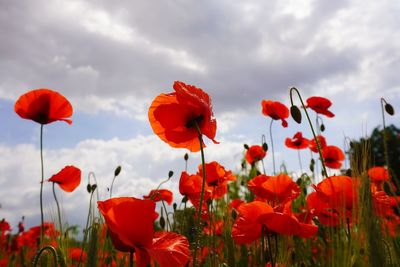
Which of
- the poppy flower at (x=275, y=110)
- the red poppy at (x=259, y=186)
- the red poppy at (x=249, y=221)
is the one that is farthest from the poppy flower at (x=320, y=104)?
the red poppy at (x=249, y=221)

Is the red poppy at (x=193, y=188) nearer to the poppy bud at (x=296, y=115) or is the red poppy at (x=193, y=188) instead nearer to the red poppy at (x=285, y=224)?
the poppy bud at (x=296, y=115)

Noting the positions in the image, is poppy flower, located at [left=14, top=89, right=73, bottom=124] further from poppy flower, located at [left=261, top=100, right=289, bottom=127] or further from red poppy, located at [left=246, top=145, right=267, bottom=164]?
red poppy, located at [left=246, top=145, right=267, bottom=164]

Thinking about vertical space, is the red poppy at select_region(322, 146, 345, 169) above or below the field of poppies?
above

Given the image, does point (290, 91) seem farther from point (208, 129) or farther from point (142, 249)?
point (142, 249)

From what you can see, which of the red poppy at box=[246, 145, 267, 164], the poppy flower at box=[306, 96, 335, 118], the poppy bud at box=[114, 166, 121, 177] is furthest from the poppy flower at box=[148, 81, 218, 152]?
the red poppy at box=[246, 145, 267, 164]

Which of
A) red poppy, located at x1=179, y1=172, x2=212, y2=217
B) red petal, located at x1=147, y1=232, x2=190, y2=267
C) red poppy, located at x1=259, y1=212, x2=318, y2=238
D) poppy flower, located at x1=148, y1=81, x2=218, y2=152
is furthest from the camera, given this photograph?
red poppy, located at x1=179, y1=172, x2=212, y2=217

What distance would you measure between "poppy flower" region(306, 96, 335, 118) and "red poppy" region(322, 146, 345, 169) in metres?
0.81

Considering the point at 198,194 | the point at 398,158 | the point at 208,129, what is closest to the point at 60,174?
the point at 198,194

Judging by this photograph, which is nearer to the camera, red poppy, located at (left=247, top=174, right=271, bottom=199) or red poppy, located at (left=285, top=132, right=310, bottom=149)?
red poppy, located at (left=247, top=174, right=271, bottom=199)

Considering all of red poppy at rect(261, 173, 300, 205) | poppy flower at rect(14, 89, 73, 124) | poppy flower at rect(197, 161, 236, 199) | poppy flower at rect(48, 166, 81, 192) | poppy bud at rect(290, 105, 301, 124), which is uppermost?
poppy flower at rect(14, 89, 73, 124)

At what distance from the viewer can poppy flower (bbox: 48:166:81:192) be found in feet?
9.63

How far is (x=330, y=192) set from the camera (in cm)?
161

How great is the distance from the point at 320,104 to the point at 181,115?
195 cm

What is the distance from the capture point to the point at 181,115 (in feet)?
4.66
